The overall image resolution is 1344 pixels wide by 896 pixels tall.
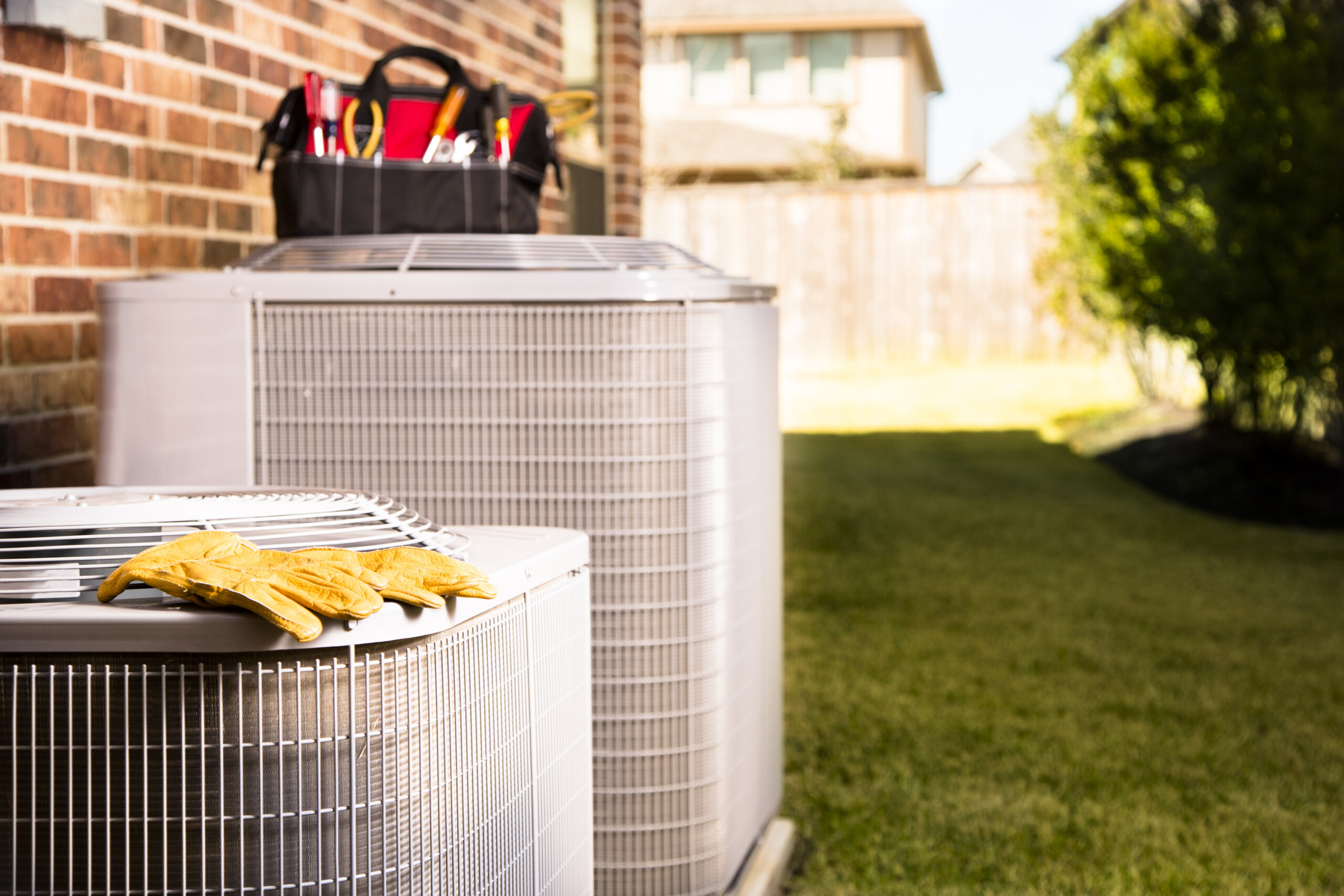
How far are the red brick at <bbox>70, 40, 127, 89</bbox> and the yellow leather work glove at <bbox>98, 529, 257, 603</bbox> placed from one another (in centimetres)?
142

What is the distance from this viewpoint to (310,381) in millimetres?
2096

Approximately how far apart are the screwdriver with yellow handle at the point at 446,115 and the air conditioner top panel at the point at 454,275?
0.39 metres

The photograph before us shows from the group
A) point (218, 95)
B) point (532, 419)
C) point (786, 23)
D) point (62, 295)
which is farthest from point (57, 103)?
point (786, 23)

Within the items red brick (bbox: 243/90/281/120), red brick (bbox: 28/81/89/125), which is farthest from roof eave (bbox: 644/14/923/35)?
red brick (bbox: 28/81/89/125)

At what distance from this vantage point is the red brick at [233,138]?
2.87 meters

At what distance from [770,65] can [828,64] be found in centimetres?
107

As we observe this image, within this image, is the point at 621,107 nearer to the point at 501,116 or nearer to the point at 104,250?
the point at 501,116

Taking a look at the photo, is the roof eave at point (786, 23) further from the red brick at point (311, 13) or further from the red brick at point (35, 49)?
the red brick at point (35, 49)

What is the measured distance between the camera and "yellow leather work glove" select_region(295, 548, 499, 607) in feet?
3.89

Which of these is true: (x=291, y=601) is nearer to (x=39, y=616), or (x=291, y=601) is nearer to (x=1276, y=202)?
(x=39, y=616)

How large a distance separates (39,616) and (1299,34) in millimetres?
7732

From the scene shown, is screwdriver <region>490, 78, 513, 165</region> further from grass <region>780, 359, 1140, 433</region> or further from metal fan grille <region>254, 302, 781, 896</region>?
grass <region>780, 359, 1140, 433</region>

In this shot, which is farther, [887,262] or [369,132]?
[887,262]

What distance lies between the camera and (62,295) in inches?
94.0
